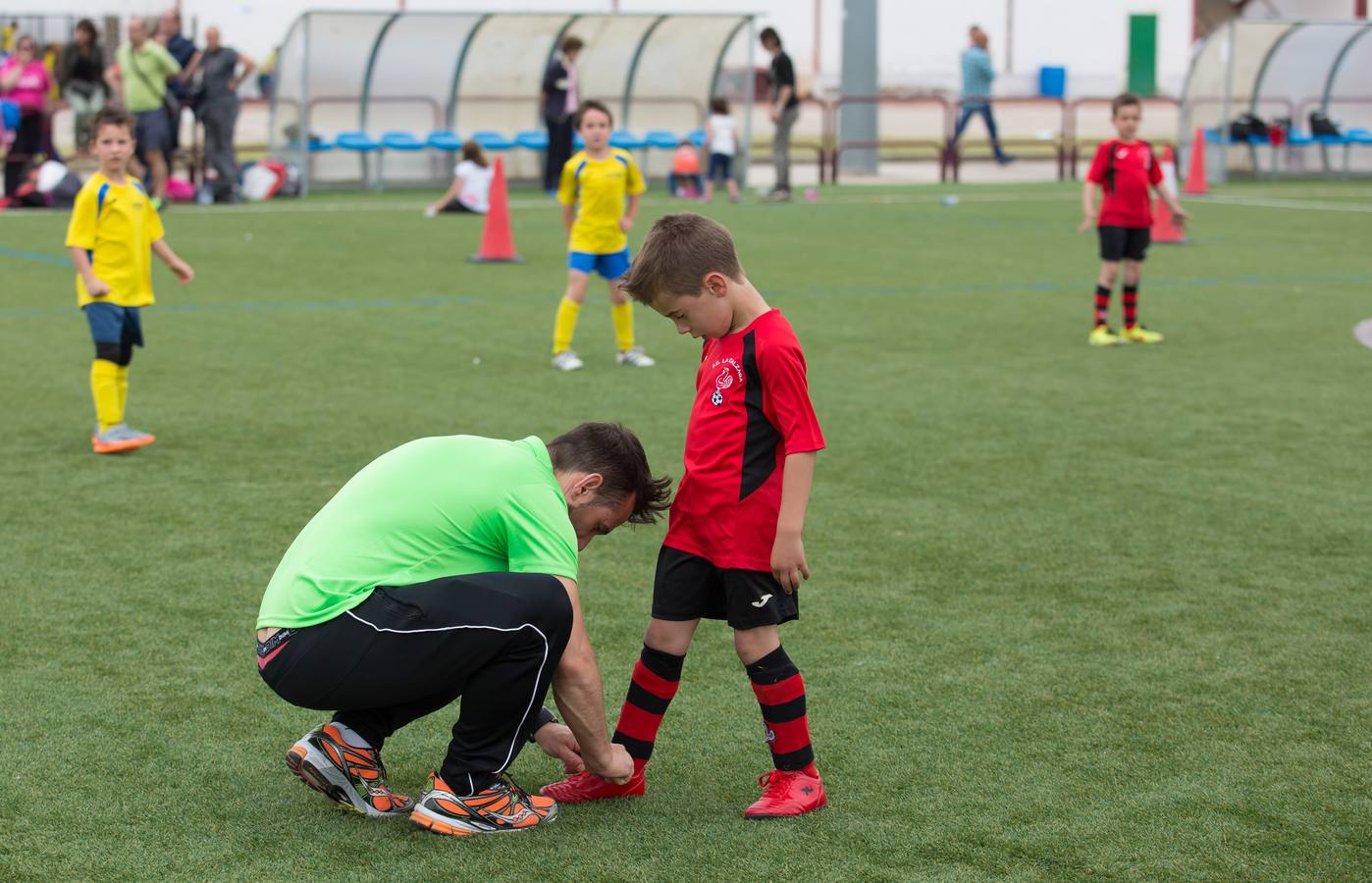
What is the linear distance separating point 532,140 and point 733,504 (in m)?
21.4

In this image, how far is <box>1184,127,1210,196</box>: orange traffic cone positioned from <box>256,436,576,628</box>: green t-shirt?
71.8 ft

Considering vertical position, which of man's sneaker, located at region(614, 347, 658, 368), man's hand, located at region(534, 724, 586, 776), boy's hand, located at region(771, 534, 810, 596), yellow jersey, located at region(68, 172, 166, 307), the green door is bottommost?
man's hand, located at region(534, 724, 586, 776)

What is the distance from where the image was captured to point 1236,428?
314 inches

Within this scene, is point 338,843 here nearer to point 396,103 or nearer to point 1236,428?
point 1236,428

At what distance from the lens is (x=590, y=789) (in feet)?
12.3

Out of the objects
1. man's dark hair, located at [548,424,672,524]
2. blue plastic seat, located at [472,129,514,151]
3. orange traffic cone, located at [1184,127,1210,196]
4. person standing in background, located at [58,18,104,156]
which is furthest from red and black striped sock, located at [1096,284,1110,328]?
blue plastic seat, located at [472,129,514,151]

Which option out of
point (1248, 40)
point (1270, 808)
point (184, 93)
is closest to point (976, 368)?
point (1270, 808)

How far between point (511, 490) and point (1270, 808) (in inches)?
73.3

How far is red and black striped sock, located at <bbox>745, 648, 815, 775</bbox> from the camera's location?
368 centimetres

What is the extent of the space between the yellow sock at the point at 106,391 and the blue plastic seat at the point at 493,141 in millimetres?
17283

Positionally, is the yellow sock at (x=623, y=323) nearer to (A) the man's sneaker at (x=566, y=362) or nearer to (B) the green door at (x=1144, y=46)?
(A) the man's sneaker at (x=566, y=362)

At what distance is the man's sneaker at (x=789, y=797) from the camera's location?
3.64 m

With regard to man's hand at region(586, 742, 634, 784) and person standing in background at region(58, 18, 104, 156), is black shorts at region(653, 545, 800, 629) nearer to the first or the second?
man's hand at region(586, 742, 634, 784)

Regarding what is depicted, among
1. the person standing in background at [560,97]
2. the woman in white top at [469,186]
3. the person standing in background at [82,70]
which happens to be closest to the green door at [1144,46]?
the person standing in background at [560,97]
